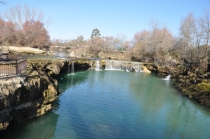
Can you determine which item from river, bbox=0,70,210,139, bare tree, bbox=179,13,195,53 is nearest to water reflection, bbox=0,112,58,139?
river, bbox=0,70,210,139

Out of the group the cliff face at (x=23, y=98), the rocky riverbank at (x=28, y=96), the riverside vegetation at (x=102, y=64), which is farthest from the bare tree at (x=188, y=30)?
the cliff face at (x=23, y=98)

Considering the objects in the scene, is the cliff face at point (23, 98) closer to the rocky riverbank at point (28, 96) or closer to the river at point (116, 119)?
the rocky riverbank at point (28, 96)

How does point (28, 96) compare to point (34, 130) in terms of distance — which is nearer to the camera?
point (34, 130)

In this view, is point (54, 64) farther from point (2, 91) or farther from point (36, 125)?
point (2, 91)

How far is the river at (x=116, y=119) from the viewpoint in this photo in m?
11.1

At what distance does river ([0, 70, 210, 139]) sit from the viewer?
11.1 metres

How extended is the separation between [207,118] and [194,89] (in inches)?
289

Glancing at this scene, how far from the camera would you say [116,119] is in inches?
533

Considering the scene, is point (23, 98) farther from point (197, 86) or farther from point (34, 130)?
point (197, 86)

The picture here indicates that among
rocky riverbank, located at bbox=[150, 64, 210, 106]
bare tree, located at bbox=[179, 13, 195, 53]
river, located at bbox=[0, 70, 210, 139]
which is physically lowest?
river, located at bbox=[0, 70, 210, 139]

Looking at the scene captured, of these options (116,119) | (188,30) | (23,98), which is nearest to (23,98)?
(23,98)

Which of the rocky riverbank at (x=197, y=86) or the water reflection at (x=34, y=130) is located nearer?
the water reflection at (x=34, y=130)

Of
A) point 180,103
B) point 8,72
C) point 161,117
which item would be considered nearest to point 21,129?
point 8,72

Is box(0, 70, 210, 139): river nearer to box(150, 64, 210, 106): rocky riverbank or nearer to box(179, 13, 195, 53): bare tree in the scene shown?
box(150, 64, 210, 106): rocky riverbank
